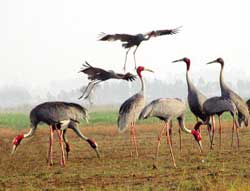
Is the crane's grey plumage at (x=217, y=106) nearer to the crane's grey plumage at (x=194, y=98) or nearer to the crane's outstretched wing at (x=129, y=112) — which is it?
the crane's grey plumage at (x=194, y=98)

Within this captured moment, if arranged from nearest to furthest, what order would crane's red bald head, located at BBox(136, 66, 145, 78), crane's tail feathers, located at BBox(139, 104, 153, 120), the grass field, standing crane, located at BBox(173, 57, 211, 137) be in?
the grass field → crane's tail feathers, located at BBox(139, 104, 153, 120) → crane's red bald head, located at BBox(136, 66, 145, 78) → standing crane, located at BBox(173, 57, 211, 137)

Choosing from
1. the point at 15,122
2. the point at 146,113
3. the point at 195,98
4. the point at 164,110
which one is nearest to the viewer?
the point at 146,113

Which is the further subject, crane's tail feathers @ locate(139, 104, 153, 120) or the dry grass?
crane's tail feathers @ locate(139, 104, 153, 120)

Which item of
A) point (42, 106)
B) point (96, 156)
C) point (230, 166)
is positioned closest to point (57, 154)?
point (96, 156)

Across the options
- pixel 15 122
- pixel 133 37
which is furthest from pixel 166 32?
pixel 15 122

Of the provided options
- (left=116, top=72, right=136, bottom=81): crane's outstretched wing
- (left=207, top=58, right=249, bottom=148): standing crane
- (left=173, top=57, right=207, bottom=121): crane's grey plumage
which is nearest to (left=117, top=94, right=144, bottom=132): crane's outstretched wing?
(left=116, top=72, right=136, bottom=81): crane's outstretched wing

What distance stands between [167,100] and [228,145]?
14.3 ft

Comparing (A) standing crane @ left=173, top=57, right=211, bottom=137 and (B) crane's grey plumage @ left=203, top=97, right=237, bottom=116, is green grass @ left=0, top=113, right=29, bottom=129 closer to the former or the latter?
(A) standing crane @ left=173, top=57, right=211, bottom=137

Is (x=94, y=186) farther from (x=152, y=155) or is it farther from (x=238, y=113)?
(x=238, y=113)

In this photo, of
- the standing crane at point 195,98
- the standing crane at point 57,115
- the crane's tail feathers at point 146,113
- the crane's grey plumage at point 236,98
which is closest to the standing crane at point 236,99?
the crane's grey plumage at point 236,98

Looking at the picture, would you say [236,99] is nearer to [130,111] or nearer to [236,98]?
[236,98]

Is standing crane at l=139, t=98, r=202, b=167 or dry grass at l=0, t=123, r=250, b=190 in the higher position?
standing crane at l=139, t=98, r=202, b=167

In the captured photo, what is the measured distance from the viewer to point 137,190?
25.6 ft


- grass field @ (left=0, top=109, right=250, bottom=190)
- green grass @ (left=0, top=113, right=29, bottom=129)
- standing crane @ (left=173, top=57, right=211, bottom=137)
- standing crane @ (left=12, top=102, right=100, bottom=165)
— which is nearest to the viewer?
grass field @ (left=0, top=109, right=250, bottom=190)
